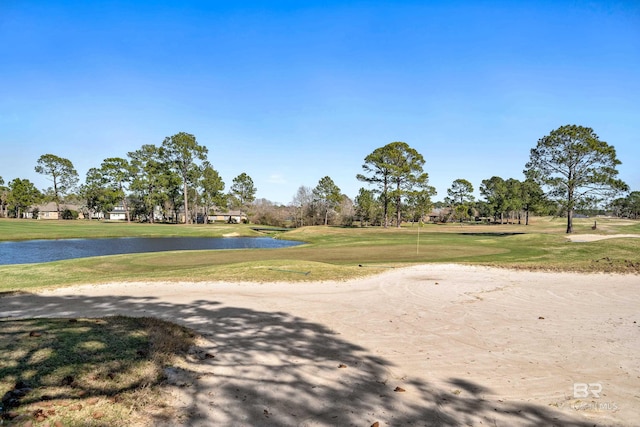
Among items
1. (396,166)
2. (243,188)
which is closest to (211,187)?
(243,188)

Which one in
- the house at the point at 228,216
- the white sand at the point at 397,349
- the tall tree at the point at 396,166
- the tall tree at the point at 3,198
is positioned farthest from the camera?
the house at the point at 228,216

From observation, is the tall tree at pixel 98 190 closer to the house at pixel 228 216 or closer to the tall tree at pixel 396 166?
the house at pixel 228 216

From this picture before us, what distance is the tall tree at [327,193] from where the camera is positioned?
8588 cm

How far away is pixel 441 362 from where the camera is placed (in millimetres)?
6465

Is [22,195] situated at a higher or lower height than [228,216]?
higher

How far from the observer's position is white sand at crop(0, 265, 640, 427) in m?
4.77

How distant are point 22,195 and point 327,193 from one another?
7654 centimetres

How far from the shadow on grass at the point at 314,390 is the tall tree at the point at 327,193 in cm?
7815

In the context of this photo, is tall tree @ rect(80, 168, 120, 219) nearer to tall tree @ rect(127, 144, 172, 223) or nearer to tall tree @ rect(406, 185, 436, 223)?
tall tree @ rect(127, 144, 172, 223)

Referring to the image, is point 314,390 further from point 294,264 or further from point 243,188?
point 243,188

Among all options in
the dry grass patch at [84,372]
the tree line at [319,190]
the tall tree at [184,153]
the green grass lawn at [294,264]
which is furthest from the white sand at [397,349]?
the tall tree at [184,153]

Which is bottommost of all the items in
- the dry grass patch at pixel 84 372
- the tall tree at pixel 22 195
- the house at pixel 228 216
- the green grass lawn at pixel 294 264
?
the green grass lawn at pixel 294 264

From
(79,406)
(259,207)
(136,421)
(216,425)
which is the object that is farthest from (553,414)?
(259,207)

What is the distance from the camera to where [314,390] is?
17.3 feet
